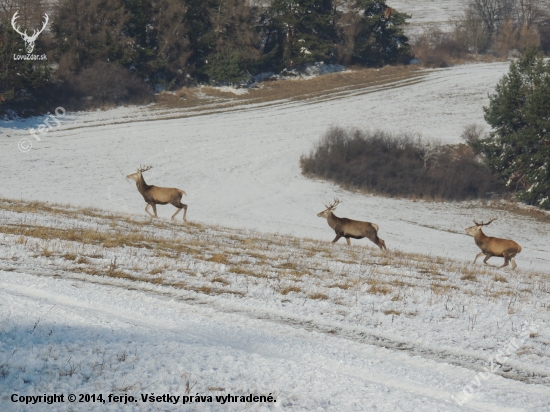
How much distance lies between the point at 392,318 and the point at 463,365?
2072mm

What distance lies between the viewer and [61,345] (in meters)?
6.88

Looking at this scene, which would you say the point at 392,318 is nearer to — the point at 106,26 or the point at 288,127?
the point at 288,127


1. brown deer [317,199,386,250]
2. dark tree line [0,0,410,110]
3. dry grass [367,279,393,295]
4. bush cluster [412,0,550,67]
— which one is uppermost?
bush cluster [412,0,550,67]

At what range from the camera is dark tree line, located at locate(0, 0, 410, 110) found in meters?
61.8

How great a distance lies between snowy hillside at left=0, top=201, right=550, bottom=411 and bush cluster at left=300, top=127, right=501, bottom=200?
105ft

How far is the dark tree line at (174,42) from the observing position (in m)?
61.8

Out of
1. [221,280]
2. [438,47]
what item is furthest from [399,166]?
[438,47]

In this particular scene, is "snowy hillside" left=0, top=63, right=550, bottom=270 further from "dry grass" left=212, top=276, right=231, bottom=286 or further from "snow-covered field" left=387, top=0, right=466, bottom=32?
"snow-covered field" left=387, top=0, right=466, bottom=32

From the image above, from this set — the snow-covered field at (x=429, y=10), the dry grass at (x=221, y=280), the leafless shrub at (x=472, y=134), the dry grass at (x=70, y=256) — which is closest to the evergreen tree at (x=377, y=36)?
the snow-covered field at (x=429, y=10)

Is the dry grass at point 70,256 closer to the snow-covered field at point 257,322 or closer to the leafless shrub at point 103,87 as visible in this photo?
the snow-covered field at point 257,322

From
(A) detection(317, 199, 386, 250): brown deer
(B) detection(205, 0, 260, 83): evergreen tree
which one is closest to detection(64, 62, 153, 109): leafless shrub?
(B) detection(205, 0, 260, 83): evergreen tree

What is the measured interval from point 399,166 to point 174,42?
35574 millimetres

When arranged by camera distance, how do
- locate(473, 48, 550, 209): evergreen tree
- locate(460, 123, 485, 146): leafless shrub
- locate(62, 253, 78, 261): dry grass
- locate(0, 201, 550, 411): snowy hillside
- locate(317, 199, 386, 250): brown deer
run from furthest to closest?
1. locate(460, 123, 485, 146): leafless shrub
2. locate(473, 48, 550, 209): evergreen tree
3. locate(317, 199, 386, 250): brown deer
4. locate(62, 253, 78, 261): dry grass
5. locate(0, 201, 550, 411): snowy hillside

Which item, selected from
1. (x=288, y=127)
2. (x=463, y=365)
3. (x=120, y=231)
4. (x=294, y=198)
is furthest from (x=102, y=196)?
(x=463, y=365)
